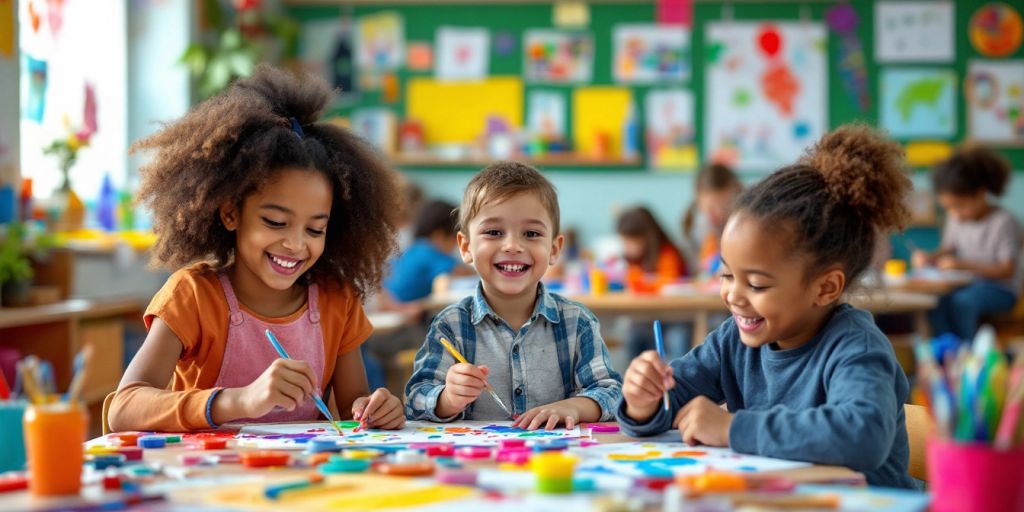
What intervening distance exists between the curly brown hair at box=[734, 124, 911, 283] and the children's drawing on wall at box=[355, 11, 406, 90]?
569cm

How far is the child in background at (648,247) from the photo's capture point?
491 cm

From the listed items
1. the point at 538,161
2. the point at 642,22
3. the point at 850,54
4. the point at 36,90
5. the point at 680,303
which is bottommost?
the point at 680,303

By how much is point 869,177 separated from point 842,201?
0.16 feet

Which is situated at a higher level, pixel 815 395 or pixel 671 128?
pixel 671 128

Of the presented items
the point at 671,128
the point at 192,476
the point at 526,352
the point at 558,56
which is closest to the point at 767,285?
the point at 526,352

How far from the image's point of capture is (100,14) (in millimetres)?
5402

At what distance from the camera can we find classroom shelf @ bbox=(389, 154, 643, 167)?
6836 mm

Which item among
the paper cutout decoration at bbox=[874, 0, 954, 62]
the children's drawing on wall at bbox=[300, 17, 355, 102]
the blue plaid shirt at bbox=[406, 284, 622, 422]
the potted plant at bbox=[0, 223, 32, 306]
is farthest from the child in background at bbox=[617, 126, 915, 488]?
the children's drawing on wall at bbox=[300, 17, 355, 102]

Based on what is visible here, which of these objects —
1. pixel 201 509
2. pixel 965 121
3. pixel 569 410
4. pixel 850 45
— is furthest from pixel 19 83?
pixel 965 121

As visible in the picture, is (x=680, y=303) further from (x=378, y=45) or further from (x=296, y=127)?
(x=378, y=45)

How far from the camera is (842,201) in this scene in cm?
153

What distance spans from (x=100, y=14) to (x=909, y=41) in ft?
14.9

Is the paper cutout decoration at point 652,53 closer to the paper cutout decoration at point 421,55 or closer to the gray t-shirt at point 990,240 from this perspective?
the paper cutout decoration at point 421,55

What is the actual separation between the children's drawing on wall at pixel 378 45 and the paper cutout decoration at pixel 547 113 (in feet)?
2.90
